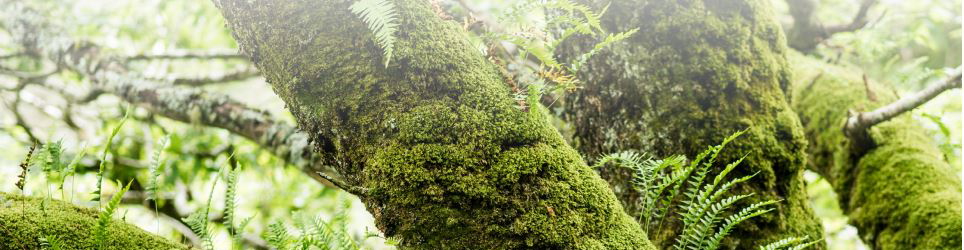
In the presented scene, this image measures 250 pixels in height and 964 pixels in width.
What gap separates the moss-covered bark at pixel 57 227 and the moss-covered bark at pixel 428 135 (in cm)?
48

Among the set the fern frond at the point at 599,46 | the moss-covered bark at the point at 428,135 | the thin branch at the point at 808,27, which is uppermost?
the thin branch at the point at 808,27

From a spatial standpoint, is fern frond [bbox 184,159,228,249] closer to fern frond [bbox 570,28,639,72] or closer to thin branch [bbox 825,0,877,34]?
fern frond [bbox 570,28,639,72]

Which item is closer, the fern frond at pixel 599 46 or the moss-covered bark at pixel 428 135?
the moss-covered bark at pixel 428 135

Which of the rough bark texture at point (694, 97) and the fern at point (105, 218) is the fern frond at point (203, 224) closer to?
the fern at point (105, 218)

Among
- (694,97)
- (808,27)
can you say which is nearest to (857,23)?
(808,27)

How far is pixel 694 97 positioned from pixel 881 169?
52.2 inches

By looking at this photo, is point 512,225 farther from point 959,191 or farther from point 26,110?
point 26,110

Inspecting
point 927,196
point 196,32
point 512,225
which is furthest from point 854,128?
point 196,32

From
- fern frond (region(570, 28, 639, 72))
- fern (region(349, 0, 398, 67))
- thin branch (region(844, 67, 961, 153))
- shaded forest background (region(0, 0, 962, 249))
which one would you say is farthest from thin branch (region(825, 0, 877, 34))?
fern (region(349, 0, 398, 67))

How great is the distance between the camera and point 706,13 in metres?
2.15

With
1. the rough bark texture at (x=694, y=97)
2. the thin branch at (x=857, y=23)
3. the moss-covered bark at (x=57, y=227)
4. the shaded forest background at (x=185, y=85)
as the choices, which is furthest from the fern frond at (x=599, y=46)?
the thin branch at (x=857, y=23)

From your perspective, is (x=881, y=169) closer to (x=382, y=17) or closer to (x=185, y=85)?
(x=382, y=17)

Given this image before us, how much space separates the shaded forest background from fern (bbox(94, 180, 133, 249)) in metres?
2.47

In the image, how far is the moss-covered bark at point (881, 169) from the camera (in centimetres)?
231
